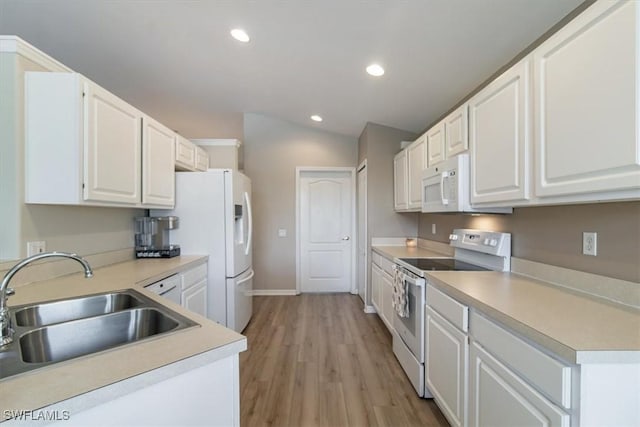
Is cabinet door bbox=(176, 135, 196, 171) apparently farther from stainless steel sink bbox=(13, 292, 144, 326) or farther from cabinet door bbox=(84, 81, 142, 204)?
stainless steel sink bbox=(13, 292, 144, 326)

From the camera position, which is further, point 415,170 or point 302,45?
point 415,170

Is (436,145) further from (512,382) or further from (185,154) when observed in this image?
(185,154)

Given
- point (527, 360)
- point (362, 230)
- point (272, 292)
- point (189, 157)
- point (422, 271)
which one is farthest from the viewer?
point (272, 292)

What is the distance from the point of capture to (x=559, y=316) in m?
1.13

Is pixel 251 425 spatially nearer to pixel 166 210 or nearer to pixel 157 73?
pixel 166 210

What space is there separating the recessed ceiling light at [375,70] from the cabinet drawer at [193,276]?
2381 millimetres

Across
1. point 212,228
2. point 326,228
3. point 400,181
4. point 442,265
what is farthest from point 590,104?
point 326,228

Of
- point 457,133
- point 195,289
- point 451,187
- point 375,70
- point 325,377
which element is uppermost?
point 375,70

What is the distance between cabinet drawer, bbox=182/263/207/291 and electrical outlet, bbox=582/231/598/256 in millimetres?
2680

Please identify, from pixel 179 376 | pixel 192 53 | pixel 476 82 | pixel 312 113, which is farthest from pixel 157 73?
pixel 179 376

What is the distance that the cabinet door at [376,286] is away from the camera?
3.46 m

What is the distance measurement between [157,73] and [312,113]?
190 centimetres

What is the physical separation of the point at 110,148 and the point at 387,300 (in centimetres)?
276

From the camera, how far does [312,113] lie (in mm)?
4086
